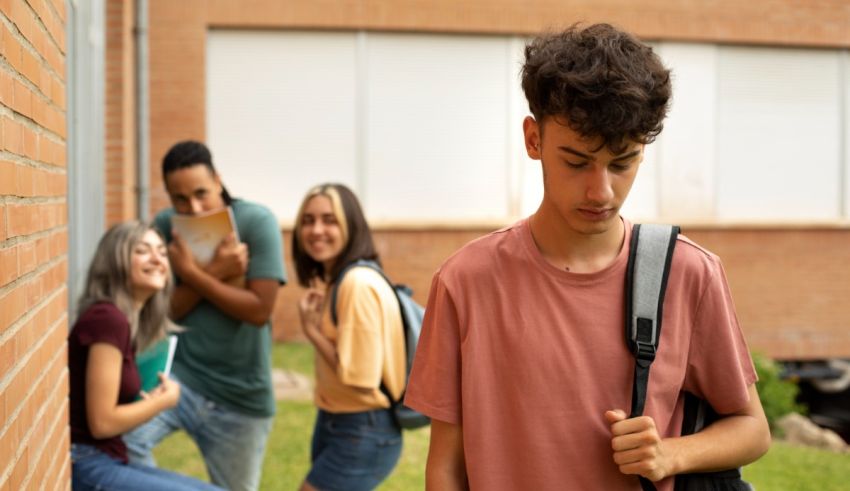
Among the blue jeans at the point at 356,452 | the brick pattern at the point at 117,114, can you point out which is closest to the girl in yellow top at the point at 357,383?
the blue jeans at the point at 356,452

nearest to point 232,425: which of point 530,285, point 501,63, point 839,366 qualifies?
point 530,285

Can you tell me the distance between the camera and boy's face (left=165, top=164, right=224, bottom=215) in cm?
499

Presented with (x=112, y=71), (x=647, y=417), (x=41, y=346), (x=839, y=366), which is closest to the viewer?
(x=647, y=417)

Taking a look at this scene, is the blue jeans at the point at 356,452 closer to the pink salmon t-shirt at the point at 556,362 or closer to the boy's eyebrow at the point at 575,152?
the pink salmon t-shirt at the point at 556,362

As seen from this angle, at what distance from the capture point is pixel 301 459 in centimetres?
811

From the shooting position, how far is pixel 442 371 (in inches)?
90.9

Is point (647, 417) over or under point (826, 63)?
under

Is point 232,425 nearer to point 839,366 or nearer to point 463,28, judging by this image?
point 463,28

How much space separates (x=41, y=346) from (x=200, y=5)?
1119 centimetres

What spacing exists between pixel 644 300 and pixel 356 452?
92.6 inches

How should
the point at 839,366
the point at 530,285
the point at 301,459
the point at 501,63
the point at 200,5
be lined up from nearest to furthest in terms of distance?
the point at 530,285, the point at 301,459, the point at 200,5, the point at 501,63, the point at 839,366

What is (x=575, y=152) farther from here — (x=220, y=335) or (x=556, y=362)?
(x=220, y=335)

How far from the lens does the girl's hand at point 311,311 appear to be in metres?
4.61

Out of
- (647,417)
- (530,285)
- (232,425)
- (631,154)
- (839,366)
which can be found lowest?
(839,366)
